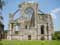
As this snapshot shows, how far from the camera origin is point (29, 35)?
44.7 m

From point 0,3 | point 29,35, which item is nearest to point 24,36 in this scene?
point 29,35

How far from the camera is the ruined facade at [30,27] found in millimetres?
44344

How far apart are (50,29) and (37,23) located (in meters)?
3.01

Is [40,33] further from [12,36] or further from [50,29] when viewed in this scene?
[12,36]

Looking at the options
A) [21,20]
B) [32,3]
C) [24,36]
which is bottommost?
[24,36]

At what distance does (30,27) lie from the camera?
4547 centimetres

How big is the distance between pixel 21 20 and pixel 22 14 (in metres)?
1.53

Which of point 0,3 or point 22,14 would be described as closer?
point 0,3

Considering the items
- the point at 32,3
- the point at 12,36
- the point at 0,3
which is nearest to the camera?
the point at 0,3

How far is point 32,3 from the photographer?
47125mm

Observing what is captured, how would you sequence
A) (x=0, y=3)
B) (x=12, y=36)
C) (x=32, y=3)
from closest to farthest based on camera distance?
(x=0, y=3), (x=12, y=36), (x=32, y=3)

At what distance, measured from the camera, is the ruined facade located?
4434 centimetres

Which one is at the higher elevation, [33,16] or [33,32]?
[33,16]

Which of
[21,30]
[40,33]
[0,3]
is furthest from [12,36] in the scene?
[0,3]
